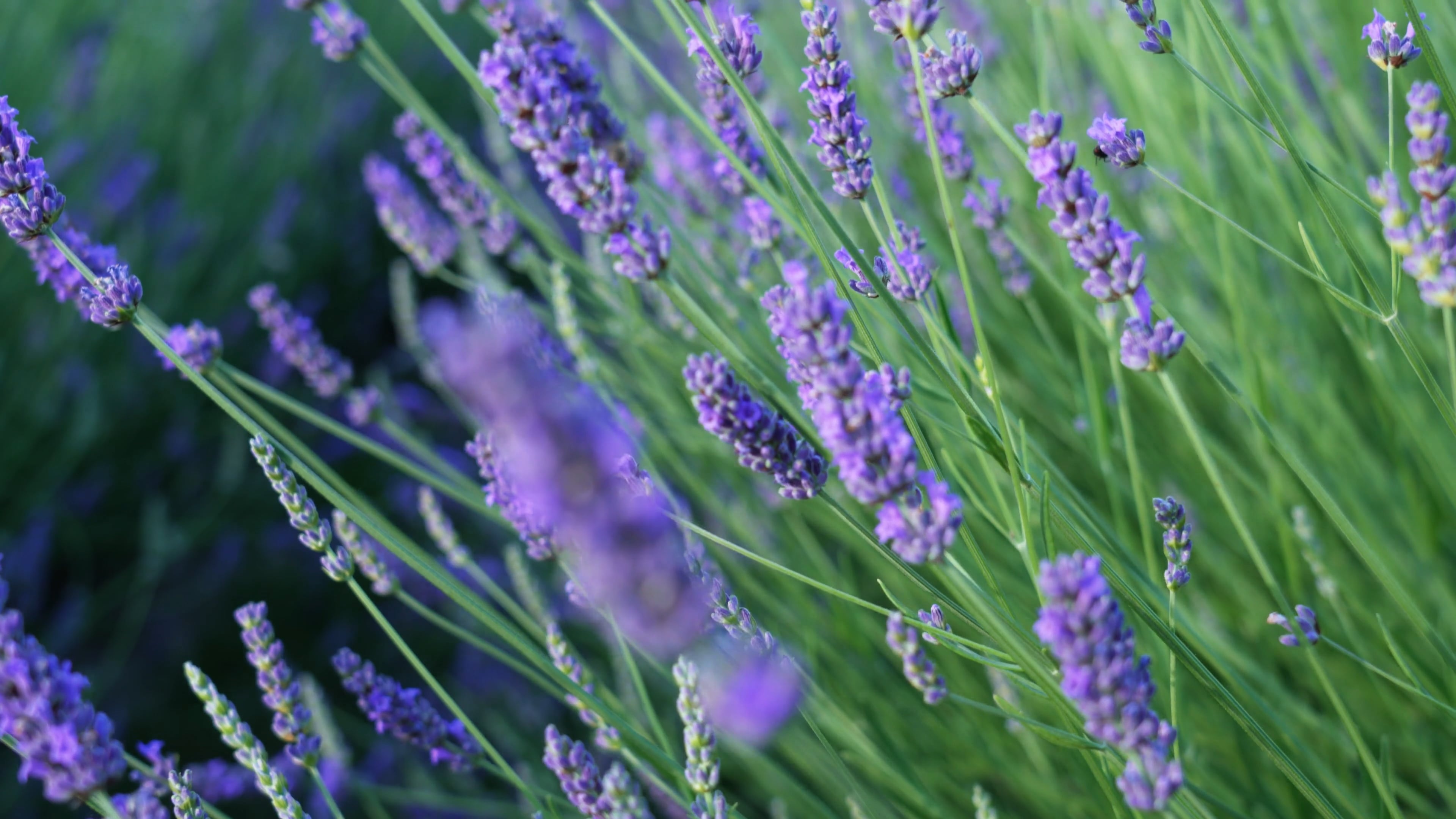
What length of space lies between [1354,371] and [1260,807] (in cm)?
97

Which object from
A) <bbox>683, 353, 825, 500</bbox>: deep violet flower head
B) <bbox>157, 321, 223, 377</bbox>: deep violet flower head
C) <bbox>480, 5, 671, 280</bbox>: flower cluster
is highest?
<bbox>157, 321, 223, 377</bbox>: deep violet flower head

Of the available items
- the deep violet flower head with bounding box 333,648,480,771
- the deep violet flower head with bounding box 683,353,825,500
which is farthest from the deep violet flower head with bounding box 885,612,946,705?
the deep violet flower head with bounding box 333,648,480,771

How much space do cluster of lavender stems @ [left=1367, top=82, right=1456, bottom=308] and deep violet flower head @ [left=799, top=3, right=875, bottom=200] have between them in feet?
1.34

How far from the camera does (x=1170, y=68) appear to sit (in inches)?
81.4

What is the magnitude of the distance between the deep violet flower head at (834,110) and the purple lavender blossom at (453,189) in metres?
0.79

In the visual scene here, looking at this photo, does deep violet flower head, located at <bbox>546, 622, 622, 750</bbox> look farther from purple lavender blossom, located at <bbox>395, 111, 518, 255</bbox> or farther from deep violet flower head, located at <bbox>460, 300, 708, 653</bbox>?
purple lavender blossom, located at <bbox>395, 111, 518, 255</bbox>

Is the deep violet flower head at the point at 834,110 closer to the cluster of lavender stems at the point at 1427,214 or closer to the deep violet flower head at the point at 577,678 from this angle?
the cluster of lavender stems at the point at 1427,214

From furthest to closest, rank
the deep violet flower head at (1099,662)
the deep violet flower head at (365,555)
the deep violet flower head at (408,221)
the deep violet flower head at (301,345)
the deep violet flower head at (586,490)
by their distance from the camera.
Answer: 1. the deep violet flower head at (408,221)
2. the deep violet flower head at (301,345)
3. the deep violet flower head at (365,555)
4. the deep violet flower head at (1099,662)
5. the deep violet flower head at (586,490)

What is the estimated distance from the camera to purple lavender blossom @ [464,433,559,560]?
3.52ft

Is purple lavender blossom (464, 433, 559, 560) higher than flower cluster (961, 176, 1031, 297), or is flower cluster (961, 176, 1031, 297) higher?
flower cluster (961, 176, 1031, 297)

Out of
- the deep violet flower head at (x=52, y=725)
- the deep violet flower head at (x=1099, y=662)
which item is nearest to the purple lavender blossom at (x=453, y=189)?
the deep violet flower head at (x=52, y=725)

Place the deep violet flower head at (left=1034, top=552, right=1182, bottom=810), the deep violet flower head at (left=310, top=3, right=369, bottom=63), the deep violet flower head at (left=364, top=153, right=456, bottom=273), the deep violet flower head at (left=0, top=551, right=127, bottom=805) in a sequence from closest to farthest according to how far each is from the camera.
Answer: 1. the deep violet flower head at (left=1034, top=552, right=1182, bottom=810)
2. the deep violet flower head at (left=0, top=551, right=127, bottom=805)
3. the deep violet flower head at (left=310, top=3, right=369, bottom=63)
4. the deep violet flower head at (left=364, top=153, right=456, bottom=273)

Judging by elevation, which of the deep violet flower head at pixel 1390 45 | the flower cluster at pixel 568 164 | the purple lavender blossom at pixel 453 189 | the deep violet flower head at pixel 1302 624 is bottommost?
the deep violet flower head at pixel 1302 624

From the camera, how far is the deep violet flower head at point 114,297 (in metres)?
0.99
